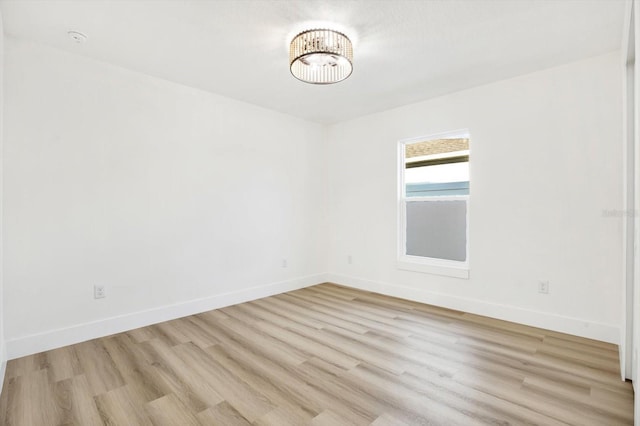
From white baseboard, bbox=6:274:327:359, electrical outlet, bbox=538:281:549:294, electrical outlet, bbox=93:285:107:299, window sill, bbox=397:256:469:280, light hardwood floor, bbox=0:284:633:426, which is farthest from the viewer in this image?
window sill, bbox=397:256:469:280

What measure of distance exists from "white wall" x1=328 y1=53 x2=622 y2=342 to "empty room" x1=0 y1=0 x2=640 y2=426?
2 cm

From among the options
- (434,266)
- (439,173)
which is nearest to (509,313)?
(434,266)

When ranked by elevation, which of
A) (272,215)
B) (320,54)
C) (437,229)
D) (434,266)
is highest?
(320,54)

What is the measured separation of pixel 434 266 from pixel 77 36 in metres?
4.04

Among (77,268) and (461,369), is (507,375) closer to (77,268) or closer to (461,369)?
(461,369)

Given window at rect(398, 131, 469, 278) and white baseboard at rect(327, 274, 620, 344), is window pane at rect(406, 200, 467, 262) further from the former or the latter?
white baseboard at rect(327, 274, 620, 344)

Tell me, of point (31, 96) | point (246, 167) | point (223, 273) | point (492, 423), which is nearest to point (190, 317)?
point (223, 273)

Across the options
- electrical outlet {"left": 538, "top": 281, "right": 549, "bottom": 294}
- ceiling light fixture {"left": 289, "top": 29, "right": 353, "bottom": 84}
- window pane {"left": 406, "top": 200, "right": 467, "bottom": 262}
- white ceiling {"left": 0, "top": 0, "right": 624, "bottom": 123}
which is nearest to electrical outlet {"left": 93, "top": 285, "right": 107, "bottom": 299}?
white ceiling {"left": 0, "top": 0, "right": 624, "bottom": 123}

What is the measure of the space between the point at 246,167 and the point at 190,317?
1.86m

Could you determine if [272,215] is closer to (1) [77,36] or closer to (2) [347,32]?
(2) [347,32]

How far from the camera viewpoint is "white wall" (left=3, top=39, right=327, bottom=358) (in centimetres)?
254

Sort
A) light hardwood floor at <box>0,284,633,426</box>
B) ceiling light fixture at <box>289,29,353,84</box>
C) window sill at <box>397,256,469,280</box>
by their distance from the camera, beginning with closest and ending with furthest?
light hardwood floor at <box>0,284,633,426</box> → ceiling light fixture at <box>289,29,353,84</box> → window sill at <box>397,256,469,280</box>

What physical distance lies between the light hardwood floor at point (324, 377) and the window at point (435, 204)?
2.96 ft

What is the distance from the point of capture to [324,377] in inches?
85.4
